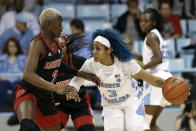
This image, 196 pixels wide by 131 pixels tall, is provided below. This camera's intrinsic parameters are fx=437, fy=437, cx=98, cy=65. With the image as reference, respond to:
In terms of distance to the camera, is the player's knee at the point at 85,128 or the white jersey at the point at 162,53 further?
the white jersey at the point at 162,53

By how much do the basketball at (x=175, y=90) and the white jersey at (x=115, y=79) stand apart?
0.33 metres

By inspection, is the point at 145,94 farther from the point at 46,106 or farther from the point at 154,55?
the point at 46,106

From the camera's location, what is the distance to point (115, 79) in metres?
4.38

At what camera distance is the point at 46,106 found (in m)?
4.43

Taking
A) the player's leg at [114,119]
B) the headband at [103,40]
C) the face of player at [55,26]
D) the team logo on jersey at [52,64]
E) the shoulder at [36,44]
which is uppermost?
the face of player at [55,26]

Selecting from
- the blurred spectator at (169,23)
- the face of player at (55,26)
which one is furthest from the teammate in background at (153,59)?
the blurred spectator at (169,23)

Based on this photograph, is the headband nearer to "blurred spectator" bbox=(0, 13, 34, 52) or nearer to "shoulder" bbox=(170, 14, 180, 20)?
"blurred spectator" bbox=(0, 13, 34, 52)

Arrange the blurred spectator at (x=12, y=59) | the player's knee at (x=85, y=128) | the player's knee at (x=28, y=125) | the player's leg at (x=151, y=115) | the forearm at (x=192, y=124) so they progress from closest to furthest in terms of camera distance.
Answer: the player's knee at (x=28, y=125), the player's knee at (x=85, y=128), the player's leg at (x=151, y=115), the forearm at (x=192, y=124), the blurred spectator at (x=12, y=59)

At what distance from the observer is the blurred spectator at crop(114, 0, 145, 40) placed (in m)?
8.76

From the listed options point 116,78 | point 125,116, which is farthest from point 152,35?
point 125,116

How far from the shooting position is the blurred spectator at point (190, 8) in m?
9.67

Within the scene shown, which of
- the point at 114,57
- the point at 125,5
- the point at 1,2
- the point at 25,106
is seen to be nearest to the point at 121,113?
the point at 114,57

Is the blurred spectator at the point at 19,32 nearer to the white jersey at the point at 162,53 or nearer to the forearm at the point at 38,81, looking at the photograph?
the white jersey at the point at 162,53

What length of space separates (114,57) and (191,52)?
192 inches
